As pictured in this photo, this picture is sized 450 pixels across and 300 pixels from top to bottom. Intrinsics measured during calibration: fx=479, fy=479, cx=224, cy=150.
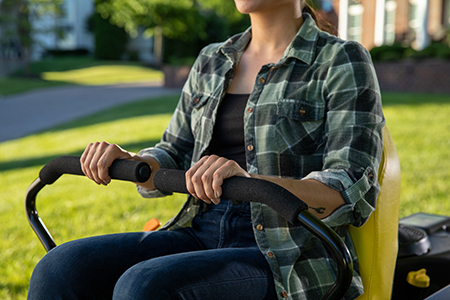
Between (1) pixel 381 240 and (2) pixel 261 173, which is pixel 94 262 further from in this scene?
(1) pixel 381 240

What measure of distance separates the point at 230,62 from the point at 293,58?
25cm

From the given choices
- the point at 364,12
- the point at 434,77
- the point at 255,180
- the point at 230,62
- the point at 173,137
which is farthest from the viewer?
the point at 364,12

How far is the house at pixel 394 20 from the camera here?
1586 cm

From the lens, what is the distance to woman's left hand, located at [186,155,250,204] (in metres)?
0.94

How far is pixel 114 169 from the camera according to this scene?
46.0 inches

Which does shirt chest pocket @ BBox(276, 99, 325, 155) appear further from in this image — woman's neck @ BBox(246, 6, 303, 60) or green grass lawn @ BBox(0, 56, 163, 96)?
green grass lawn @ BBox(0, 56, 163, 96)

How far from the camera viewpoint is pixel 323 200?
1.14 m

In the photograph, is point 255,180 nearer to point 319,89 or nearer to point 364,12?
point 319,89

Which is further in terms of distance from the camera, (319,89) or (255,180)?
(319,89)

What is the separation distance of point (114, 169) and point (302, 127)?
52 centimetres

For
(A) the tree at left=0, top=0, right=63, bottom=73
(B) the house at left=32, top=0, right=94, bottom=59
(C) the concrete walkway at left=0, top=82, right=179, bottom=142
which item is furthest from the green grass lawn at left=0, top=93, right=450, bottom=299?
(B) the house at left=32, top=0, right=94, bottom=59

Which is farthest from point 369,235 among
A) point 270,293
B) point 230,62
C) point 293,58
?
point 230,62

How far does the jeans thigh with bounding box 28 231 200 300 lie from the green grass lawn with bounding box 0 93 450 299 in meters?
1.45

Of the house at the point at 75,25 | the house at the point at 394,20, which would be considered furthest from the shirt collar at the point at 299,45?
the house at the point at 75,25
